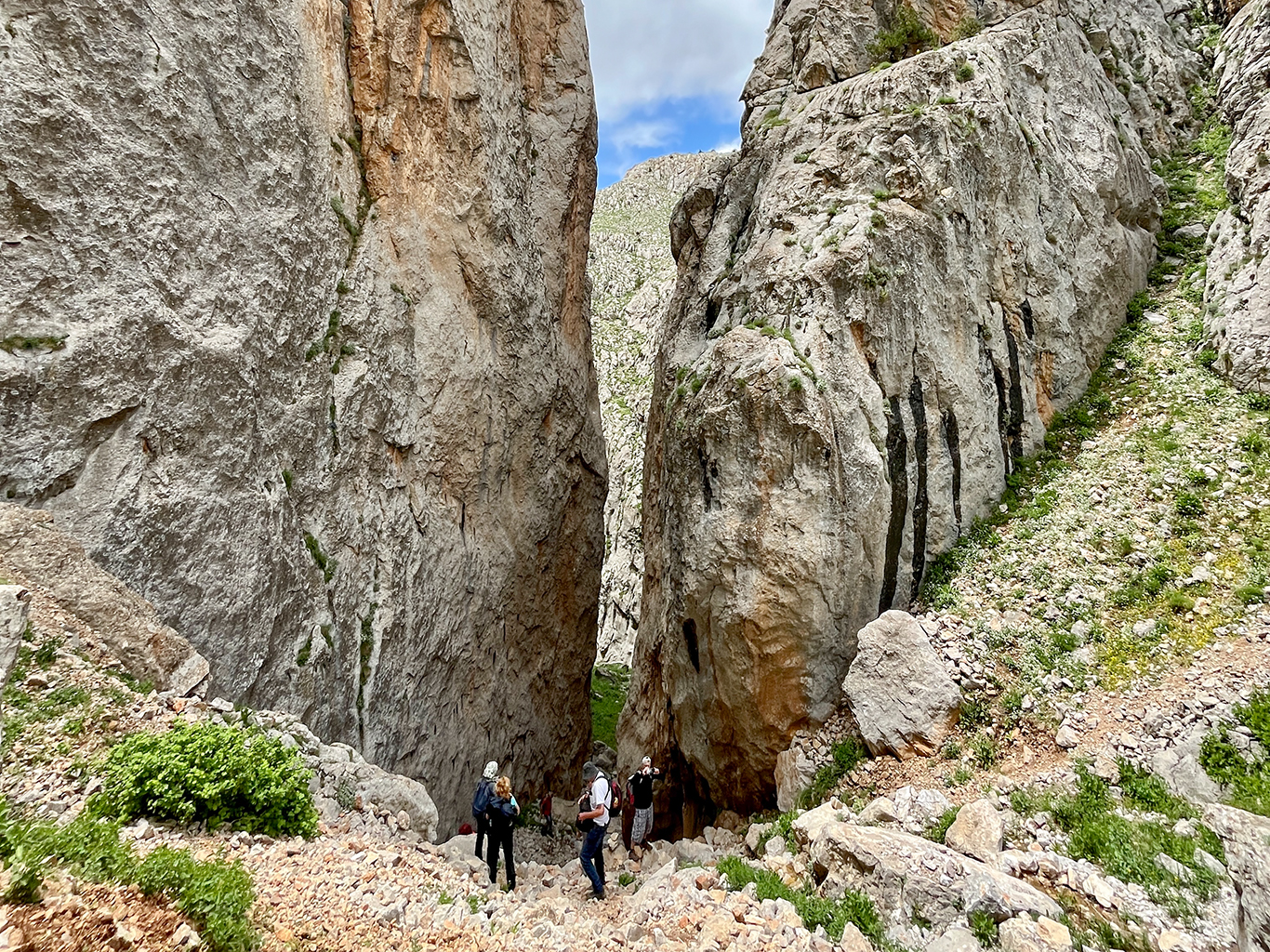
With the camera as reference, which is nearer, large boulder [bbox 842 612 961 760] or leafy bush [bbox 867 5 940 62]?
large boulder [bbox 842 612 961 760]

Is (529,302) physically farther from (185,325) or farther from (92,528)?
(92,528)

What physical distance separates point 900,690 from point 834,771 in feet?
6.78

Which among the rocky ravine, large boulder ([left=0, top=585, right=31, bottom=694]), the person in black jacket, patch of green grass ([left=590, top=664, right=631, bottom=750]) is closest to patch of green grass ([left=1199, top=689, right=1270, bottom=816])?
the person in black jacket

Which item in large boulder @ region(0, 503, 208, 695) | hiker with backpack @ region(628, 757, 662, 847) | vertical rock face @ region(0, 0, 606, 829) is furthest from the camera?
hiker with backpack @ region(628, 757, 662, 847)

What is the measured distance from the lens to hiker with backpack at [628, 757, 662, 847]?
43.8ft

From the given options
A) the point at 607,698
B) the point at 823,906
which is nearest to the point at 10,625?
the point at 823,906

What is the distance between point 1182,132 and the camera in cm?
2219

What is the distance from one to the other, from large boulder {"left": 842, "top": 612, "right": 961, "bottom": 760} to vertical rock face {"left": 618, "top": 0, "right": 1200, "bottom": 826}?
1258mm

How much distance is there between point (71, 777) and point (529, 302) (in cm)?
1731

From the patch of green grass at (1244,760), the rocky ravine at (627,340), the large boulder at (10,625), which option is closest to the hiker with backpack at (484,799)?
the large boulder at (10,625)

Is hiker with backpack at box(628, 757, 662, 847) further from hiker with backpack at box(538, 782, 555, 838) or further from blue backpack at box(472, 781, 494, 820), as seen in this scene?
hiker with backpack at box(538, 782, 555, 838)

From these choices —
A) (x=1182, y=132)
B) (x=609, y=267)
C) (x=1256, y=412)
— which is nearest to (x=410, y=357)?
(x=1256, y=412)

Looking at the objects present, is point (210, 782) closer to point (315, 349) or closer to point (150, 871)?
point (150, 871)

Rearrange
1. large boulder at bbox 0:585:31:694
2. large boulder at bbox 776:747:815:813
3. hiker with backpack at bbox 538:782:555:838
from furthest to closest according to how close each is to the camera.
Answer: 1. hiker with backpack at bbox 538:782:555:838
2. large boulder at bbox 776:747:815:813
3. large boulder at bbox 0:585:31:694
